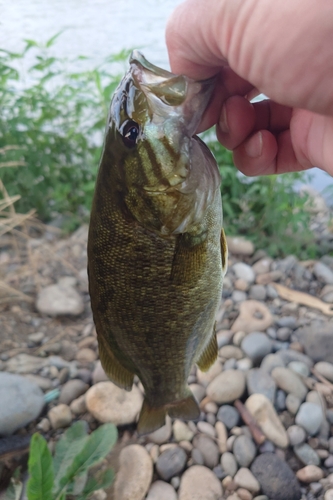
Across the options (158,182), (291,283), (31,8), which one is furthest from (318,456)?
(31,8)

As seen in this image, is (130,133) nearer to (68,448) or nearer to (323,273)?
(68,448)

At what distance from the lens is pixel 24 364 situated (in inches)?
84.7

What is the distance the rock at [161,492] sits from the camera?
63.5 inches

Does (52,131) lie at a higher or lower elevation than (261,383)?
higher

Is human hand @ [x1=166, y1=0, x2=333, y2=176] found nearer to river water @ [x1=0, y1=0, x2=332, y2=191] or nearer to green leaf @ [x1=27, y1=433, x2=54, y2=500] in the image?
green leaf @ [x1=27, y1=433, x2=54, y2=500]

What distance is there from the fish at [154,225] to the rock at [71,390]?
98 centimetres

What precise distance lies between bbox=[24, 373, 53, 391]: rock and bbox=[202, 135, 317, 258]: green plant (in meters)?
1.54

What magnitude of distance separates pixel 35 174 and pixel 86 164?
423 millimetres

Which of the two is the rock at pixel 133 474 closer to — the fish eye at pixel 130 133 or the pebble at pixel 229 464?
the pebble at pixel 229 464

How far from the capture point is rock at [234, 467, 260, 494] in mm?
1640

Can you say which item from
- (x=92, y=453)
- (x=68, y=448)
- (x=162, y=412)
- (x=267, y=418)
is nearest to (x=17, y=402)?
(x=68, y=448)

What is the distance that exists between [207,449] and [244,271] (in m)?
1.24

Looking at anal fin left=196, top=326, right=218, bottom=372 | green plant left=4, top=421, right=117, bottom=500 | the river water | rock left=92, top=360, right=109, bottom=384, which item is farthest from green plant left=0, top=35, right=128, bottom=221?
anal fin left=196, top=326, right=218, bottom=372

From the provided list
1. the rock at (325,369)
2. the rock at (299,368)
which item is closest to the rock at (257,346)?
the rock at (299,368)
